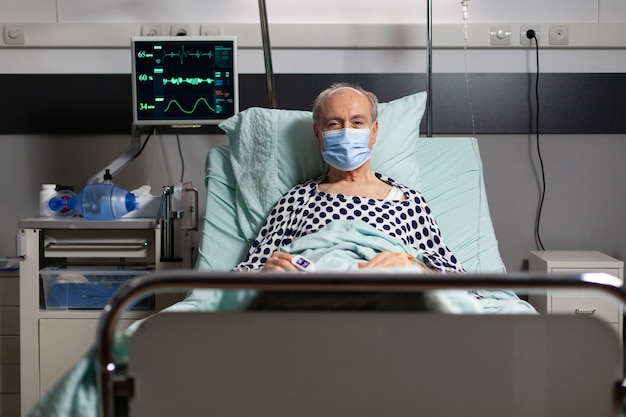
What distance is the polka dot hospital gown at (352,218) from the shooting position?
7.30 ft

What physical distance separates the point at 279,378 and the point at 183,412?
0.51ft

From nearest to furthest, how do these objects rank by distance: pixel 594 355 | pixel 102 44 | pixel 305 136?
pixel 594 355
pixel 305 136
pixel 102 44

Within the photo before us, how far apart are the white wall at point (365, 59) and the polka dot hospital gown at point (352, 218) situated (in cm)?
103

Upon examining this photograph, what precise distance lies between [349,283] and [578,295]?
1.93 meters

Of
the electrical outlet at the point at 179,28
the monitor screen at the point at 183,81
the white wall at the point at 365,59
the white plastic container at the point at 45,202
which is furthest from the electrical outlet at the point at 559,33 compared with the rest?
the white plastic container at the point at 45,202

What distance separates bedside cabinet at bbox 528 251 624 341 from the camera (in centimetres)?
270

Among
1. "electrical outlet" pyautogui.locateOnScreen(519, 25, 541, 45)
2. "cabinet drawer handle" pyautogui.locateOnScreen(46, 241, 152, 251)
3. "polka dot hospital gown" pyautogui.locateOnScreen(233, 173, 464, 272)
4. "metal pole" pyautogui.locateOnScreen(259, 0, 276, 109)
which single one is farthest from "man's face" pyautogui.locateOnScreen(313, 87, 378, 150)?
"electrical outlet" pyautogui.locateOnScreen(519, 25, 541, 45)

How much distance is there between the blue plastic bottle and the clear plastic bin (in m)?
0.20

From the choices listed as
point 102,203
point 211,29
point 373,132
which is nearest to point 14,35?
point 211,29

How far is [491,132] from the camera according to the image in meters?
3.23

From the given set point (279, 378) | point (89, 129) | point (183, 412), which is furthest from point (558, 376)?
point (89, 129)

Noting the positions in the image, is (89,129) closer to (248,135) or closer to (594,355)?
(248,135)

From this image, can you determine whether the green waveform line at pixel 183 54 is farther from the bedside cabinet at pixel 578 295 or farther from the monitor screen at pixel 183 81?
the bedside cabinet at pixel 578 295

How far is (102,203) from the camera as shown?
2.65 m
